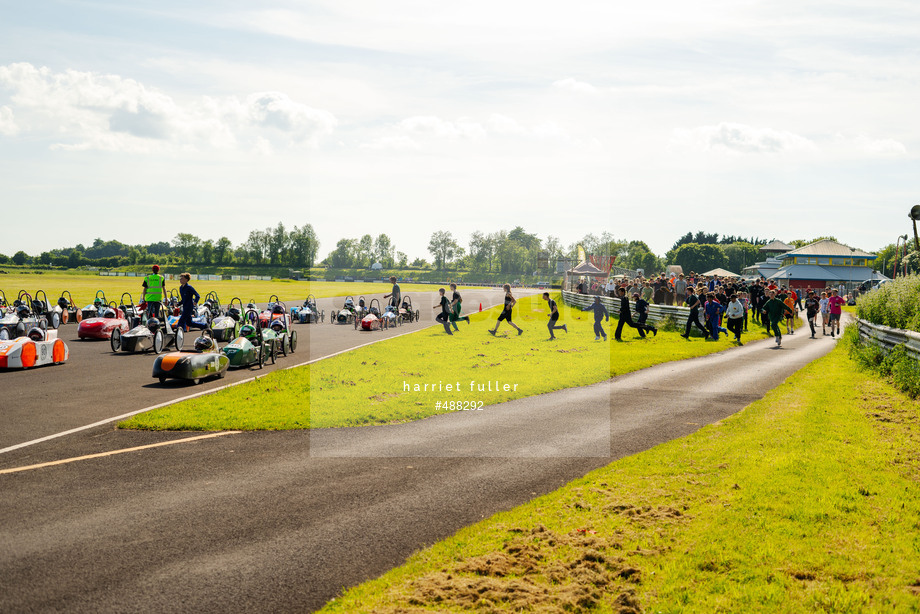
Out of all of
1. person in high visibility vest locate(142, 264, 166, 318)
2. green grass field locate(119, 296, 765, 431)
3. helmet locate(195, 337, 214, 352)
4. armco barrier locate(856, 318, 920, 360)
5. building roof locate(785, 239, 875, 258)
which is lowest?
green grass field locate(119, 296, 765, 431)

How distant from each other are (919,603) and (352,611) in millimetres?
4084

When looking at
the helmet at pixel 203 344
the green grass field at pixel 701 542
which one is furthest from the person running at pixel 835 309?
the helmet at pixel 203 344

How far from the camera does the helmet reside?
15375 mm

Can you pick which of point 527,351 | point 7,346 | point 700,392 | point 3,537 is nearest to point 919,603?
point 3,537

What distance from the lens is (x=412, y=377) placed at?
567 inches

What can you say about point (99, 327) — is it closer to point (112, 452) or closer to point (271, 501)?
point (112, 452)

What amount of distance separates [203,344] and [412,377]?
5.53 meters

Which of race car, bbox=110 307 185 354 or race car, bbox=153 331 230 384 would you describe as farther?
race car, bbox=110 307 185 354

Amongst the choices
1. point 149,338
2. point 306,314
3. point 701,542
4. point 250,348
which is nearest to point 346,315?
point 306,314

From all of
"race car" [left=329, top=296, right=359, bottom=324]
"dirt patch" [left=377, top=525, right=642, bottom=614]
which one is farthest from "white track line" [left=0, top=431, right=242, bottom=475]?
"race car" [left=329, top=296, right=359, bottom=324]

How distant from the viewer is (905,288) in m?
17.0

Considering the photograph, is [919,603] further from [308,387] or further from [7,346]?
[7,346]

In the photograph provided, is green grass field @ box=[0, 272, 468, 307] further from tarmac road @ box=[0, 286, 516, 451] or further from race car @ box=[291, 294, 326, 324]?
tarmac road @ box=[0, 286, 516, 451]

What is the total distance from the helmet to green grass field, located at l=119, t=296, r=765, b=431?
2310 millimetres
